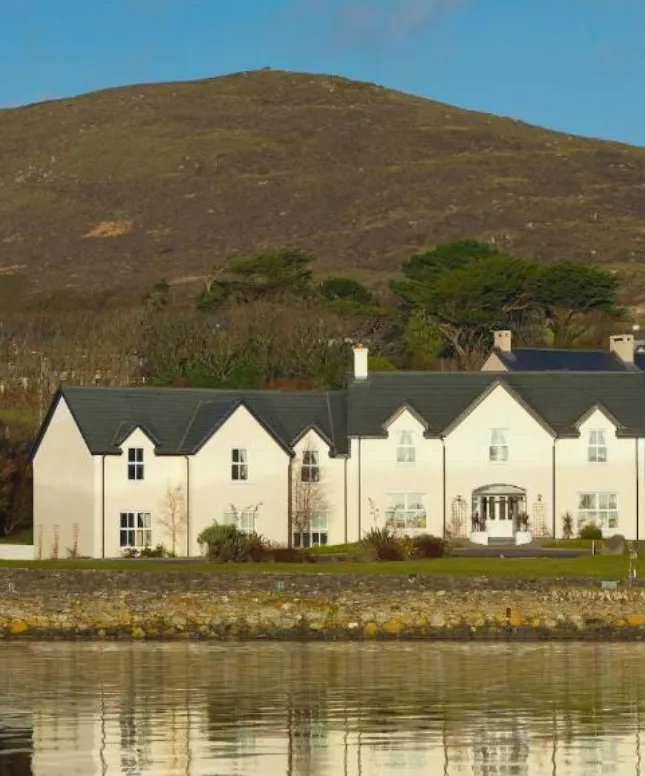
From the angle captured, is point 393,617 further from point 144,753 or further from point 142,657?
point 144,753

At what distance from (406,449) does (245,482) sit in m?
5.10

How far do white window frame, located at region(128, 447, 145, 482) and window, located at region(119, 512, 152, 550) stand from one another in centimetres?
115

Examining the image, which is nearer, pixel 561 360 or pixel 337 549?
pixel 337 549

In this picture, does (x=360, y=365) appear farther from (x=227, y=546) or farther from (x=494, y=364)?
(x=494, y=364)

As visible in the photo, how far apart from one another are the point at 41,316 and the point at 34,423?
189ft

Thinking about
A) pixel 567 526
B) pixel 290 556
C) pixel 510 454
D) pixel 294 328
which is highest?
pixel 294 328

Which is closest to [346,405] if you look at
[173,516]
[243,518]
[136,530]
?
[243,518]

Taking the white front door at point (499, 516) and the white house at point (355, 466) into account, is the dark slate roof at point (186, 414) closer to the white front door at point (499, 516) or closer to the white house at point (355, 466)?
the white house at point (355, 466)

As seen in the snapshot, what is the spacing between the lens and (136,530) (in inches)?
2672

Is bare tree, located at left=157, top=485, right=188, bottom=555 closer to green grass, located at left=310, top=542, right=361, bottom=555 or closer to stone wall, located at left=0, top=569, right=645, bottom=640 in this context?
green grass, located at left=310, top=542, right=361, bottom=555

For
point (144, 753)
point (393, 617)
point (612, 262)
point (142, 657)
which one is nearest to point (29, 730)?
point (144, 753)

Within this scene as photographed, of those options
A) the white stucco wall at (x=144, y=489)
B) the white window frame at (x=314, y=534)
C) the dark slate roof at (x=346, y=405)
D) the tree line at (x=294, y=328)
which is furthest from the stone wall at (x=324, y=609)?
the tree line at (x=294, y=328)

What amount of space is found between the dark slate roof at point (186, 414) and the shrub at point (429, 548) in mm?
8570

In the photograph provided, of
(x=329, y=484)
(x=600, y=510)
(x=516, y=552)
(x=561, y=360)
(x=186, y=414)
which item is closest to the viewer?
(x=516, y=552)
